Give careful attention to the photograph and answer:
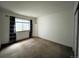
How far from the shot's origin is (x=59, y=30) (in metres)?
4.32

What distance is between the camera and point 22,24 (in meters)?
5.86

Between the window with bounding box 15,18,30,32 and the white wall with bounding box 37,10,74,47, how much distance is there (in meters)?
1.84

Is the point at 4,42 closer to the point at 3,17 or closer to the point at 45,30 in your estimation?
the point at 3,17

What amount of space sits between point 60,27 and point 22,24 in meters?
3.47

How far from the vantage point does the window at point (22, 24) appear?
5305 mm

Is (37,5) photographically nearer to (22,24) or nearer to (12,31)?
(12,31)

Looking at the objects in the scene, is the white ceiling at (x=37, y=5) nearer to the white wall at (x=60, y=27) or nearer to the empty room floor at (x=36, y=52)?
the white wall at (x=60, y=27)

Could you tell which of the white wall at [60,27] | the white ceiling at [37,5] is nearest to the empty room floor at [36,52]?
the white wall at [60,27]

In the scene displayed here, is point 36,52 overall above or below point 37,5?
below

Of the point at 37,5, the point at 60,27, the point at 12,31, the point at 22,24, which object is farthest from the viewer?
the point at 22,24

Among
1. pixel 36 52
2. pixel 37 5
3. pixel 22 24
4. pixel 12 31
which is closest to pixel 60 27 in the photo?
pixel 37 5

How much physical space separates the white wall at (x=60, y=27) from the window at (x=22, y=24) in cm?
184

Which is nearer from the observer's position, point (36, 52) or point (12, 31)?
point (36, 52)

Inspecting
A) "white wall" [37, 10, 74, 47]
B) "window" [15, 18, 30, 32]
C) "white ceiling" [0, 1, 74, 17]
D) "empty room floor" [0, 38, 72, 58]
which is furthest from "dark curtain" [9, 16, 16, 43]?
"white wall" [37, 10, 74, 47]
